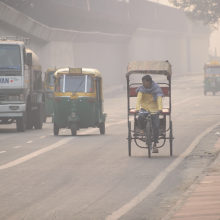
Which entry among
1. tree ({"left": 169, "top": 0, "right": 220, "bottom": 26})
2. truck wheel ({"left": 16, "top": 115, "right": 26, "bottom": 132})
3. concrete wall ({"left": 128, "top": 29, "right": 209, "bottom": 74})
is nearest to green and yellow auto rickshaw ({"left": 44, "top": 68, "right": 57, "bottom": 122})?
truck wheel ({"left": 16, "top": 115, "right": 26, "bottom": 132})

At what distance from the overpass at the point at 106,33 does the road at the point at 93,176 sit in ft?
54.3

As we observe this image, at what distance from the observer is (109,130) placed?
2200 centimetres

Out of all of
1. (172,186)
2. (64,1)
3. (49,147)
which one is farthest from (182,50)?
(172,186)

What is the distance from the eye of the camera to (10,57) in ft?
70.0

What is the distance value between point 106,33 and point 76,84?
3755 cm

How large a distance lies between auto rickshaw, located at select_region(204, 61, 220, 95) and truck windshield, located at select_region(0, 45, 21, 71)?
98.6 ft

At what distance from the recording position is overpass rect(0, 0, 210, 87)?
127 ft

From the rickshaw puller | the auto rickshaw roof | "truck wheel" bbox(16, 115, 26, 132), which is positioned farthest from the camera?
"truck wheel" bbox(16, 115, 26, 132)

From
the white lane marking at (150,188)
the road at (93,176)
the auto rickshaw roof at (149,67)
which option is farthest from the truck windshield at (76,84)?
the auto rickshaw roof at (149,67)

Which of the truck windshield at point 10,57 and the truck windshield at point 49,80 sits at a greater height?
the truck windshield at point 10,57

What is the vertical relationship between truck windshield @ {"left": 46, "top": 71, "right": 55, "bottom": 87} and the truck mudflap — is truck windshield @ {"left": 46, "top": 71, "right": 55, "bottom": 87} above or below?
above

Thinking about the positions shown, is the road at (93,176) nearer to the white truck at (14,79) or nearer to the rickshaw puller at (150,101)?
the rickshaw puller at (150,101)

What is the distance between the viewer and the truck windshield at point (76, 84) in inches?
770

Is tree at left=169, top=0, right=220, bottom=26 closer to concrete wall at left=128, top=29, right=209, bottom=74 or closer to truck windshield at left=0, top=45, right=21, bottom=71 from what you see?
concrete wall at left=128, top=29, right=209, bottom=74
